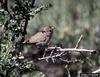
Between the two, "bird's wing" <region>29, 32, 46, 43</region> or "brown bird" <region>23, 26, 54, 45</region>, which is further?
"bird's wing" <region>29, 32, 46, 43</region>

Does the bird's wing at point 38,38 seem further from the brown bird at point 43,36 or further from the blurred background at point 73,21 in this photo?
the blurred background at point 73,21

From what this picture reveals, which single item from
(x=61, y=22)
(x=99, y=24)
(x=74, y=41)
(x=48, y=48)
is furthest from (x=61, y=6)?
(x=48, y=48)

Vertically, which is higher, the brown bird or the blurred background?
the brown bird

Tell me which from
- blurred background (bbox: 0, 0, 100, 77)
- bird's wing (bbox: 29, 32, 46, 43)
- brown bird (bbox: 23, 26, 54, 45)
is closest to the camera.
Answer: brown bird (bbox: 23, 26, 54, 45)

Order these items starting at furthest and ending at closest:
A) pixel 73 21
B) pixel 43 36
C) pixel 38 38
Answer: pixel 73 21 → pixel 38 38 → pixel 43 36

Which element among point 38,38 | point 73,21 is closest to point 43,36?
point 38,38

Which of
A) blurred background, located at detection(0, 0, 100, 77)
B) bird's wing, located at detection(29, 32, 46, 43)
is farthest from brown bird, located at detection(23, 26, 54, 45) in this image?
blurred background, located at detection(0, 0, 100, 77)

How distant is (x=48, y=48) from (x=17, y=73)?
16.7 inches

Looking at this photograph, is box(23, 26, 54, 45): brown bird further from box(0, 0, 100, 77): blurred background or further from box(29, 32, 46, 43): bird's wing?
box(0, 0, 100, 77): blurred background

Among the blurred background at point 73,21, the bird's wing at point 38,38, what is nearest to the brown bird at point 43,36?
the bird's wing at point 38,38

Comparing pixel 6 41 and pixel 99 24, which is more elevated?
pixel 6 41

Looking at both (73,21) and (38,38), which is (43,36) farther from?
(73,21)

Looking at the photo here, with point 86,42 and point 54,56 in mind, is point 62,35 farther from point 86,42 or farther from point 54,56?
point 54,56

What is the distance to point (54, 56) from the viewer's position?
3.41 meters
